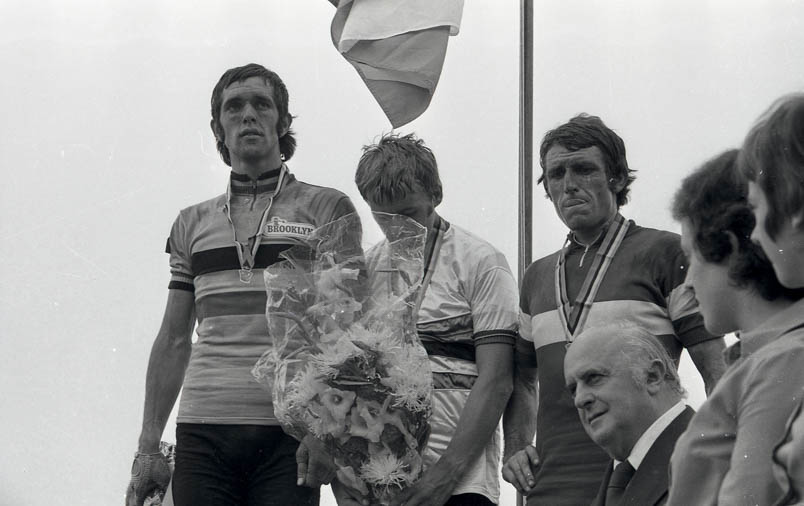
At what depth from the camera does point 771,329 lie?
4.09ft

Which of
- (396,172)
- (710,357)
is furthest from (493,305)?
(710,357)

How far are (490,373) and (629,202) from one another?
0.51m

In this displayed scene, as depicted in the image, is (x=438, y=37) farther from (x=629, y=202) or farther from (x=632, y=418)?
(x=632, y=418)

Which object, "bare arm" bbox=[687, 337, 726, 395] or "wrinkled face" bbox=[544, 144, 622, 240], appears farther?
"wrinkled face" bbox=[544, 144, 622, 240]

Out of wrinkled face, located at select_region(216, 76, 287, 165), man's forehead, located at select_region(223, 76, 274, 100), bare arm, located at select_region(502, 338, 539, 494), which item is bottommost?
bare arm, located at select_region(502, 338, 539, 494)

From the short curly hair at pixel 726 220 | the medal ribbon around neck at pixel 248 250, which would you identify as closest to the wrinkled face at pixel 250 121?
the medal ribbon around neck at pixel 248 250

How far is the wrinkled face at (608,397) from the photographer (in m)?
1.83

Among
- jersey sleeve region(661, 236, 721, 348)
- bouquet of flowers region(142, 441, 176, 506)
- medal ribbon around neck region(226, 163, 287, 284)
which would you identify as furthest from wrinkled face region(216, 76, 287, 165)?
jersey sleeve region(661, 236, 721, 348)

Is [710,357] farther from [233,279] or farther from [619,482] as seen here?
[233,279]

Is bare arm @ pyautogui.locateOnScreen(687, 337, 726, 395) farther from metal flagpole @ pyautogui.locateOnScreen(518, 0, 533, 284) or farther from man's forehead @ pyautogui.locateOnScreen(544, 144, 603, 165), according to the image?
metal flagpole @ pyautogui.locateOnScreen(518, 0, 533, 284)

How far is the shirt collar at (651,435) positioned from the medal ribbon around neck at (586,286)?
385 mm

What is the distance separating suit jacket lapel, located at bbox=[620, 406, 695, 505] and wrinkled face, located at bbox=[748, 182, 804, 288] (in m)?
0.58

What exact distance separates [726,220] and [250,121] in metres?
1.40

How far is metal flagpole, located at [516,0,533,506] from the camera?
10.2 feet
